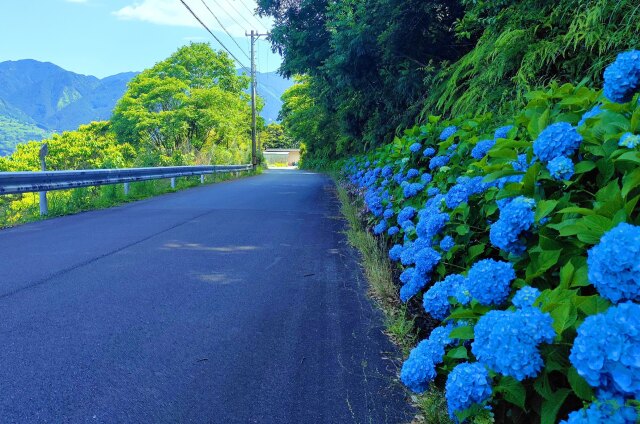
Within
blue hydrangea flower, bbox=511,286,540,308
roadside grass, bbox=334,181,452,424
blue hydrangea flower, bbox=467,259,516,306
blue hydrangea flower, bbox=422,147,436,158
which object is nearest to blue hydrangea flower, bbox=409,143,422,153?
blue hydrangea flower, bbox=422,147,436,158

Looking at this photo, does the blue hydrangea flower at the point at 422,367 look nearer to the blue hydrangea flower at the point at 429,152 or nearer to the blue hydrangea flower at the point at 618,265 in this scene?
the blue hydrangea flower at the point at 618,265

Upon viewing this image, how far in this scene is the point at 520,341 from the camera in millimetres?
1427

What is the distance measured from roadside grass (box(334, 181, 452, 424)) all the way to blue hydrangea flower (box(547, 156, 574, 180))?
1312 millimetres

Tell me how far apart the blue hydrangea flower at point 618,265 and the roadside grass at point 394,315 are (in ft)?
4.08

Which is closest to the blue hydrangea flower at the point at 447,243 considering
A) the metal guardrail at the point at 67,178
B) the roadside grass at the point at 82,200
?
the metal guardrail at the point at 67,178

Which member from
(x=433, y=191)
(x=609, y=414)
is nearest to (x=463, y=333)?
(x=609, y=414)

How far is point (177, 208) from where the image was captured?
11.0 m

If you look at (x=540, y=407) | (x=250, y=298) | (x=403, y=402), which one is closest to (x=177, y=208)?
(x=250, y=298)

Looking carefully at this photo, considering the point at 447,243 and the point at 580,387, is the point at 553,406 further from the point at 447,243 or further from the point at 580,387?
the point at 447,243

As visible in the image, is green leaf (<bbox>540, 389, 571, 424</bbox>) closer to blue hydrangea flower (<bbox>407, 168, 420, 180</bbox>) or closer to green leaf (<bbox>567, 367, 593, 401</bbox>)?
green leaf (<bbox>567, 367, 593, 401</bbox>)

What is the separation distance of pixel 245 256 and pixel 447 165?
301 centimetres

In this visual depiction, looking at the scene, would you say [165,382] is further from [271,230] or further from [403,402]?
[271,230]

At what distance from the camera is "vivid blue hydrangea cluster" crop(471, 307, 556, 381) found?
141 cm

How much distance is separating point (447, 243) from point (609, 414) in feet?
5.68
